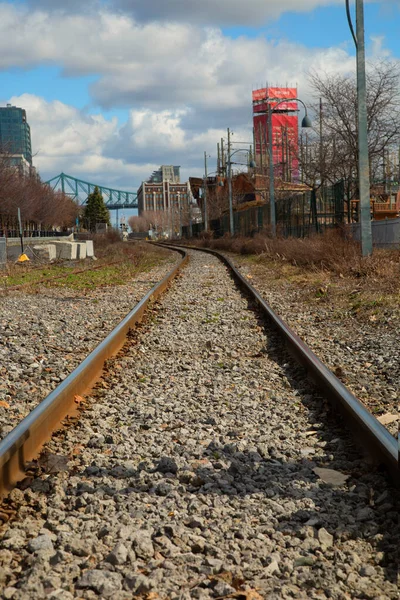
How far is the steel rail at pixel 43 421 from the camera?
155 inches

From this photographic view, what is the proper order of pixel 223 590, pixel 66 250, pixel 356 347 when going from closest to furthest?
pixel 223 590 < pixel 356 347 < pixel 66 250

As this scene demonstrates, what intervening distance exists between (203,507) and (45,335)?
618 cm

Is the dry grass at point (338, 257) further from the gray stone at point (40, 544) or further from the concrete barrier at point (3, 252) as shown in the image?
the gray stone at point (40, 544)

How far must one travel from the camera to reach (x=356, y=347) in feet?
27.3

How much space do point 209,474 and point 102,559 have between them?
3.76 ft

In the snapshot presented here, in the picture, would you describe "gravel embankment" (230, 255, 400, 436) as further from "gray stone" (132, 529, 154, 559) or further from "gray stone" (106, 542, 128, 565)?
"gray stone" (106, 542, 128, 565)

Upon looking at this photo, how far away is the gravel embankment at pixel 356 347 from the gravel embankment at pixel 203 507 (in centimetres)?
51

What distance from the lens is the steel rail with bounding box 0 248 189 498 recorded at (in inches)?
155

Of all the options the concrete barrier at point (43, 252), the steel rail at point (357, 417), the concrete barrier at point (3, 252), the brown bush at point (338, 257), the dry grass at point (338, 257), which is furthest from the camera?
the concrete barrier at point (43, 252)

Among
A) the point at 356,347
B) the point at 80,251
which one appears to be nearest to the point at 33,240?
the point at 80,251

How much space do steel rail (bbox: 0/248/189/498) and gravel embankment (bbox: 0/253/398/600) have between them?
14 cm

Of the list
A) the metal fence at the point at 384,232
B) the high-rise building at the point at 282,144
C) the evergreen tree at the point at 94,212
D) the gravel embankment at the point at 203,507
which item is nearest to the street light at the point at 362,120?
the metal fence at the point at 384,232

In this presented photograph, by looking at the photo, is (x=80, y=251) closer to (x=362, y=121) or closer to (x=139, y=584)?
(x=362, y=121)

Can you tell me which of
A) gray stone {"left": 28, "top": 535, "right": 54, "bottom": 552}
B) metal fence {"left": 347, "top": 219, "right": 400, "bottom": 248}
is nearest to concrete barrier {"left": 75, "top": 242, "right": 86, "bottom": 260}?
metal fence {"left": 347, "top": 219, "right": 400, "bottom": 248}
